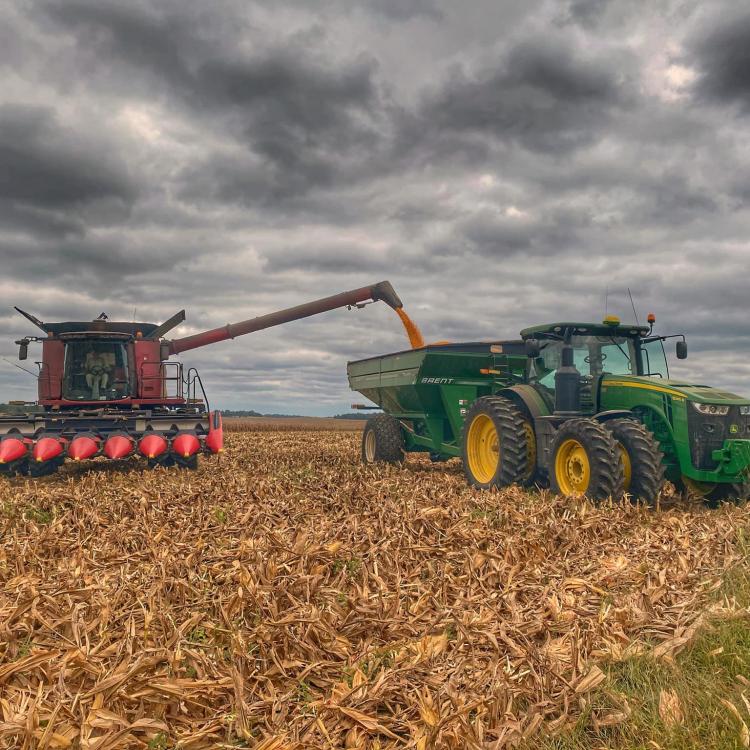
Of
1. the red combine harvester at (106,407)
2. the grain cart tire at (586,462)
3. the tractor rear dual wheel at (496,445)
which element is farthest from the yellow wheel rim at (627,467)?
the red combine harvester at (106,407)

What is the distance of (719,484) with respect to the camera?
28.0 feet

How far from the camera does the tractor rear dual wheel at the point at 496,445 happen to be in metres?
9.48

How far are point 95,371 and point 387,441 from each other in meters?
6.04

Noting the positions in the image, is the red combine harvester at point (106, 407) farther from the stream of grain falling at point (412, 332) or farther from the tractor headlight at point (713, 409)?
the tractor headlight at point (713, 409)

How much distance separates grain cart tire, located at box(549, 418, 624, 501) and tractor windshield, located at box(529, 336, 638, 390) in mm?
1519

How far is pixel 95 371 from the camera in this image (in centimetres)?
1345

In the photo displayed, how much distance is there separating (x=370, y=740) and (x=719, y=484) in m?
6.91

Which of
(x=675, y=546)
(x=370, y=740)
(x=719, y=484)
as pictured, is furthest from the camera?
(x=719, y=484)

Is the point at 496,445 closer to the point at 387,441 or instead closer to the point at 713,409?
the point at 713,409

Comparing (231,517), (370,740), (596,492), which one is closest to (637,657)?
(370,740)

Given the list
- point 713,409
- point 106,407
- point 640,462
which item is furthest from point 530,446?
point 106,407

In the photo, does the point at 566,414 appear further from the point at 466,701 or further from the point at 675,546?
the point at 466,701

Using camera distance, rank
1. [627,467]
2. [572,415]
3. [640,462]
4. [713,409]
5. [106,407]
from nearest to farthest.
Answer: [640,462]
[627,467]
[713,409]
[572,415]
[106,407]

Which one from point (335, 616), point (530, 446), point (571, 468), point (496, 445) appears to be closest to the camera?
point (335, 616)
